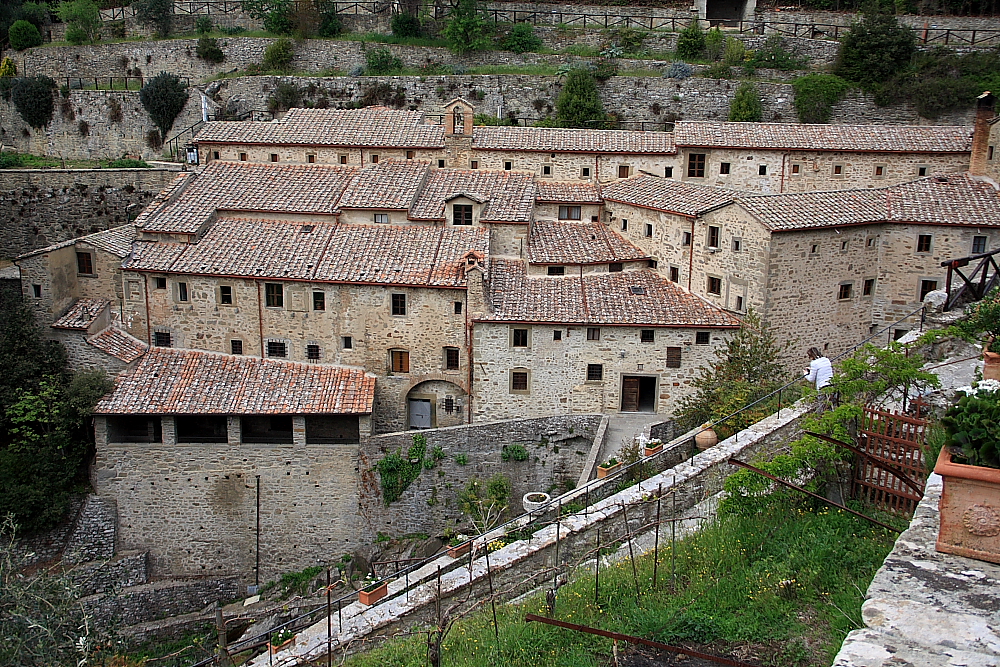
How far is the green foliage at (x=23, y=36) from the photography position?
5231 centimetres

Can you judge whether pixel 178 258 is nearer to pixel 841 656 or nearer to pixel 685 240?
pixel 685 240

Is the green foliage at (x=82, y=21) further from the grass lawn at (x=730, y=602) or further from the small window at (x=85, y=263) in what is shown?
the grass lawn at (x=730, y=602)

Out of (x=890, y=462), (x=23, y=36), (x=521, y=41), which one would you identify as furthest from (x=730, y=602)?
(x=23, y=36)

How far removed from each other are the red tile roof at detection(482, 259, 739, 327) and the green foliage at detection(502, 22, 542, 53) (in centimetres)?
2300

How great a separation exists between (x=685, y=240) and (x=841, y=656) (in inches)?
964

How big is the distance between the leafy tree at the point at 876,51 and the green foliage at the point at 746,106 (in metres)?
4.78

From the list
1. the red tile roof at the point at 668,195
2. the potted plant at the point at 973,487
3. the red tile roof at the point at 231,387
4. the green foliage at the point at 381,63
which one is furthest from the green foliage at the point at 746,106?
the potted plant at the point at 973,487

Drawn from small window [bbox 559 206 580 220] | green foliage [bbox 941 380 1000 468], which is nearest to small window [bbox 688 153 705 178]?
small window [bbox 559 206 580 220]

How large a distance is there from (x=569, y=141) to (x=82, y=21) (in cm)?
3444

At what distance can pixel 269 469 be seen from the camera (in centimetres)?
2659

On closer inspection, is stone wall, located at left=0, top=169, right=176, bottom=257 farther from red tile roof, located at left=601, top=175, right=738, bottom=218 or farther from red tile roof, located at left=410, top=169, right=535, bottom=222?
red tile roof, located at left=601, top=175, right=738, bottom=218

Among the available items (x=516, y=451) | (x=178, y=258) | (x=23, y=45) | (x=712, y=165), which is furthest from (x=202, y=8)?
(x=516, y=451)

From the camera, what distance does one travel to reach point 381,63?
48.6 m

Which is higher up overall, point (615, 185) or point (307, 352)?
point (615, 185)
